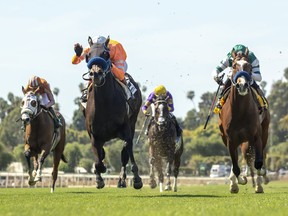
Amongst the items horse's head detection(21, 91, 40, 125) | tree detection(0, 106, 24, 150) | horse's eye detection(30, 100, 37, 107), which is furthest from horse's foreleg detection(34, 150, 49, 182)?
tree detection(0, 106, 24, 150)

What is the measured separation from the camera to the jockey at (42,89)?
24406 mm

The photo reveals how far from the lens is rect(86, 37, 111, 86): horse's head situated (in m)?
16.4

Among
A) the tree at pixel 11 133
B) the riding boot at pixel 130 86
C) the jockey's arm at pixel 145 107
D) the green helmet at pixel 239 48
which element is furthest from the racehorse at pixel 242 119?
the tree at pixel 11 133

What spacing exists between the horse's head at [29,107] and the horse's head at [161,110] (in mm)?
3493

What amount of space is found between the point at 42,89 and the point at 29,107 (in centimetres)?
127

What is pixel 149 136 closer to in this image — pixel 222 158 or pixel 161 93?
pixel 161 93

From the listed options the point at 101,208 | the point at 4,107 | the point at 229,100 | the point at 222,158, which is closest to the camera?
the point at 101,208

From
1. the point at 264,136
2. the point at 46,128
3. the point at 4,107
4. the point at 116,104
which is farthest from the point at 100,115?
the point at 4,107

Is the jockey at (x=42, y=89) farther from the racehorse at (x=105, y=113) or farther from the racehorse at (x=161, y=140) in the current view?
the racehorse at (x=105, y=113)

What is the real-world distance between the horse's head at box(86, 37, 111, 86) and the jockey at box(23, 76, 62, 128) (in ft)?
24.1

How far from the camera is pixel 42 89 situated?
2462 centimetres

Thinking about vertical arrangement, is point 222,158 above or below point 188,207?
above

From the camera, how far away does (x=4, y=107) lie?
588 ft

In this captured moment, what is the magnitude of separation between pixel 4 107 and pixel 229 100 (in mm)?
163399
